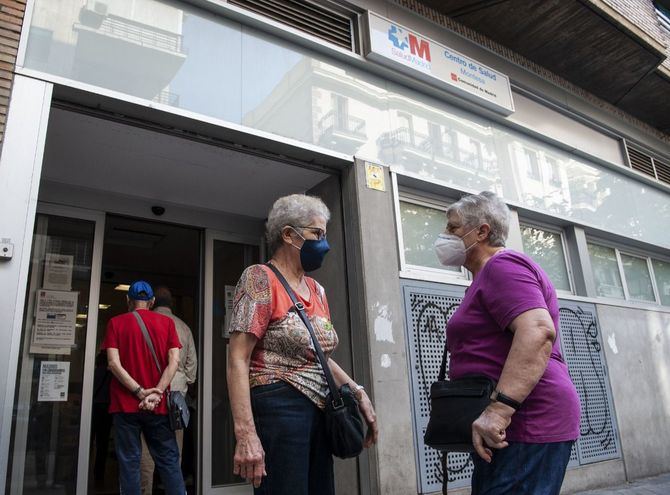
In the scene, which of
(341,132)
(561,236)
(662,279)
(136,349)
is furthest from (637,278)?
(136,349)

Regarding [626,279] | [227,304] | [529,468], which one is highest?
[626,279]

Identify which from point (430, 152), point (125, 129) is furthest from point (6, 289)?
point (430, 152)

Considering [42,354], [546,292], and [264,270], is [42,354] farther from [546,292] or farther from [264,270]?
[546,292]

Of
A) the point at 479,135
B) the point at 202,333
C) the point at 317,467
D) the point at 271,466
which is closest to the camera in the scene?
the point at 271,466

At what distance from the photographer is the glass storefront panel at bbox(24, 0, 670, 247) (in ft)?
12.8

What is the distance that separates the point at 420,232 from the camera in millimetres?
5621

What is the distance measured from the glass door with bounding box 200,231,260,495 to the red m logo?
2.85 meters

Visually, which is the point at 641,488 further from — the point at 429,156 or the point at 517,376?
the point at 517,376

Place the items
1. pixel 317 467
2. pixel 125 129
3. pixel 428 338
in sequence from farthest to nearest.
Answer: pixel 428 338 → pixel 125 129 → pixel 317 467

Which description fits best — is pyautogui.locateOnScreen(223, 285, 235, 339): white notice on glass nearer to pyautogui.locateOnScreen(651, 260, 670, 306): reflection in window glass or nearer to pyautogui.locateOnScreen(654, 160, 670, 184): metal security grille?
pyautogui.locateOnScreen(651, 260, 670, 306): reflection in window glass

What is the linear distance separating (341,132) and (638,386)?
17.3 ft

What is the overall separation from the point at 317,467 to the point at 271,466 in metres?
0.23

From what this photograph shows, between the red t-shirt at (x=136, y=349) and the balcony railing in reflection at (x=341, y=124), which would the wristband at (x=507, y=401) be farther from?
the balcony railing in reflection at (x=341, y=124)

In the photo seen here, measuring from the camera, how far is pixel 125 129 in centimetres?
418
